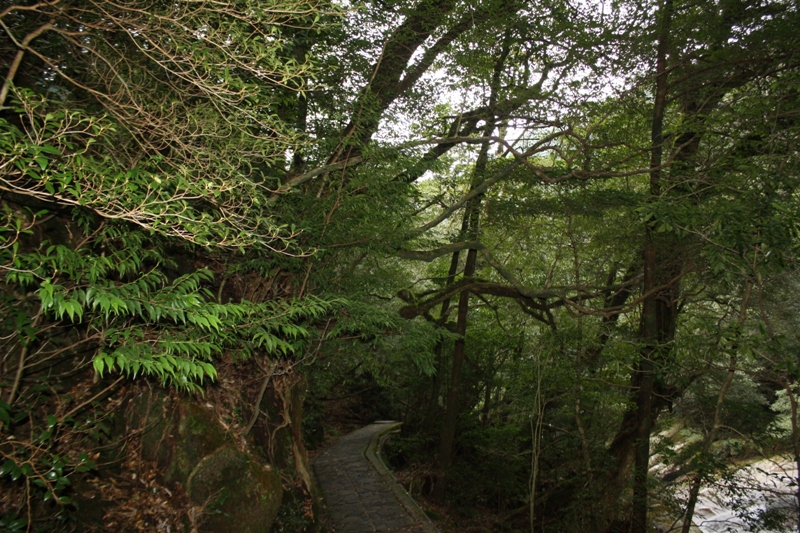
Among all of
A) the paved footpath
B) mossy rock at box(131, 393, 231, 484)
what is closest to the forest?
mossy rock at box(131, 393, 231, 484)

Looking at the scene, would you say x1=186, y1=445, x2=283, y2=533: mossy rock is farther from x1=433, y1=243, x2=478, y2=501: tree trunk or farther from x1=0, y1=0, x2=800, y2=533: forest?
x1=433, y1=243, x2=478, y2=501: tree trunk

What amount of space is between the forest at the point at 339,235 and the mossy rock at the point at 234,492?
1.6 inches

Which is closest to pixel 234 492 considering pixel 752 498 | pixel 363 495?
pixel 363 495

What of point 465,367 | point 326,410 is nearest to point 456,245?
point 465,367

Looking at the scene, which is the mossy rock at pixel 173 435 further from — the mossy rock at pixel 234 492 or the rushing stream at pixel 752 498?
the rushing stream at pixel 752 498

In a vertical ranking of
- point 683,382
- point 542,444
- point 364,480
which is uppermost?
point 683,382

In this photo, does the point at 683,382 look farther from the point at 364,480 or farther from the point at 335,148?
the point at 364,480

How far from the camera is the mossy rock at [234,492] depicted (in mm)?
4387

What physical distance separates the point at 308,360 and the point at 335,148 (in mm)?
2868

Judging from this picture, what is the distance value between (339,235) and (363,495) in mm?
5604

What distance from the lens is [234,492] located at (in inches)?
184

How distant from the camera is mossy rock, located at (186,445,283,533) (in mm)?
4387

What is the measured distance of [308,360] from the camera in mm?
5840

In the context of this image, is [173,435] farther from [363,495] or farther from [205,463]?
[363,495]
